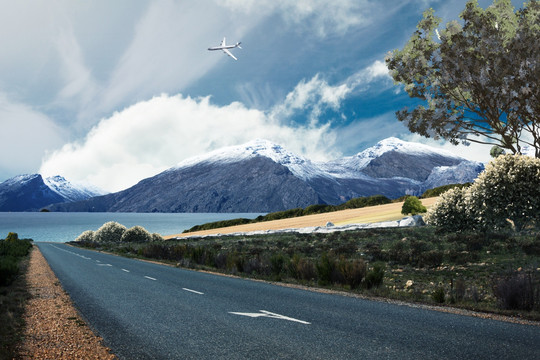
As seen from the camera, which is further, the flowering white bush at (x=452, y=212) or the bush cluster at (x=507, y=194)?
the flowering white bush at (x=452, y=212)

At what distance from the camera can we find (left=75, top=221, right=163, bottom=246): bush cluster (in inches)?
2613

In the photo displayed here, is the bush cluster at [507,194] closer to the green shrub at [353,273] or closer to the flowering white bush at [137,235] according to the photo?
the green shrub at [353,273]

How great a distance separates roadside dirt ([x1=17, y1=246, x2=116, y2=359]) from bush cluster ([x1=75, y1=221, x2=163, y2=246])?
55.4m

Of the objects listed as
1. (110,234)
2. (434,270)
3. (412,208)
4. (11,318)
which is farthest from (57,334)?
(110,234)

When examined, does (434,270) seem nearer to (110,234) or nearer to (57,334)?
(57,334)

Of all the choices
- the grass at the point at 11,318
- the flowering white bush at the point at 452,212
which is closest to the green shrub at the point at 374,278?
the grass at the point at 11,318

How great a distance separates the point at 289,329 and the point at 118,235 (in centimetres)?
7464

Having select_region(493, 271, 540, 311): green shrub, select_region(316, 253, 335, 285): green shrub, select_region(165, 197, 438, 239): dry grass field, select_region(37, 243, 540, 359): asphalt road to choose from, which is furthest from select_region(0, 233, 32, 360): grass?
select_region(165, 197, 438, 239): dry grass field

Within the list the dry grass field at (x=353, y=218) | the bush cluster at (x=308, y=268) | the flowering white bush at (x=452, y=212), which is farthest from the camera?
the dry grass field at (x=353, y=218)

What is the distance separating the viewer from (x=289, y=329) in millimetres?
7977

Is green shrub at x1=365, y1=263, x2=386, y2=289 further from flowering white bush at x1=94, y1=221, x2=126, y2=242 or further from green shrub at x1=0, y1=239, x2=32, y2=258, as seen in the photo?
flowering white bush at x1=94, y1=221, x2=126, y2=242

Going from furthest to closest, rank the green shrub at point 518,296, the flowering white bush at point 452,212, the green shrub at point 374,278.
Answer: the flowering white bush at point 452,212
the green shrub at point 374,278
the green shrub at point 518,296

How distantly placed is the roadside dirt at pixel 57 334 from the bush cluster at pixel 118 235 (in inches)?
2183

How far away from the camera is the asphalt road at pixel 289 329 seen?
6.50 m
